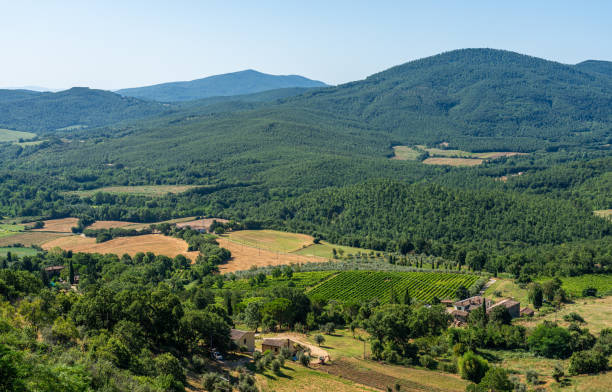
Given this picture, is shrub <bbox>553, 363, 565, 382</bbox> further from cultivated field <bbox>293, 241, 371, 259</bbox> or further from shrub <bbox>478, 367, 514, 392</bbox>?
cultivated field <bbox>293, 241, 371, 259</bbox>

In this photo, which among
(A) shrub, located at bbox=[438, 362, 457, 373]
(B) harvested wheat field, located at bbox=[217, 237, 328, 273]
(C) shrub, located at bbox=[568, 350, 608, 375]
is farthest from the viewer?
(B) harvested wheat field, located at bbox=[217, 237, 328, 273]

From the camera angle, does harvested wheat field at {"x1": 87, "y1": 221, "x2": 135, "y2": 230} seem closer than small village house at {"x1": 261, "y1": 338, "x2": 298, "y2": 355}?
No

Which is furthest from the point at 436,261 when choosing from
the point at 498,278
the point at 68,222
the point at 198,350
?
the point at 68,222

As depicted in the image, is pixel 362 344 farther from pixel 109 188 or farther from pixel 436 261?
pixel 109 188

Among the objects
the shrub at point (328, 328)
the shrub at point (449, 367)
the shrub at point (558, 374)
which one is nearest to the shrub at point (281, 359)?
the shrub at point (328, 328)

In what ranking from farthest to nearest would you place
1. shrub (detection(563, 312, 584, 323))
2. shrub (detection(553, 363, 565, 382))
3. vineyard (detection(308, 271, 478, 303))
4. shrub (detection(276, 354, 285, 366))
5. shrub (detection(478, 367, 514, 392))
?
vineyard (detection(308, 271, 478, 303)) < shrub (detection(563, 312, 584, 323)) < shrub (detection(276, 354, 285, 366)) < shrub (detection(553, 363, 565, 382)) < shrub (detection(478, 367, 514, 392))

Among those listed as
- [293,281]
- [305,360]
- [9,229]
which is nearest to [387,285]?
[293,281]

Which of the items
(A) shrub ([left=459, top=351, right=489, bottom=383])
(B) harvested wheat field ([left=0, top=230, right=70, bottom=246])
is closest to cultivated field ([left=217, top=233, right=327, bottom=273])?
(B) harvested wheat field ([left=0, top=230, right=70, bottom=246])
